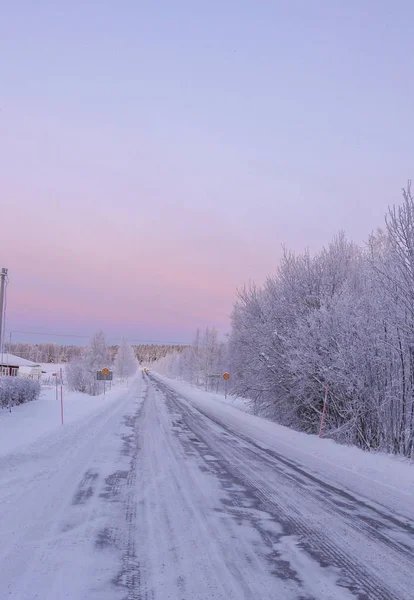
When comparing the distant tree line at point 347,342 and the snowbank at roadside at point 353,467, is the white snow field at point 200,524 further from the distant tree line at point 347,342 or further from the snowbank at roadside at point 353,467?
the distant tree line at point 347,342

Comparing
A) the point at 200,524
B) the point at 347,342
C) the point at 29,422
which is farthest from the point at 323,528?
the point at 29,422

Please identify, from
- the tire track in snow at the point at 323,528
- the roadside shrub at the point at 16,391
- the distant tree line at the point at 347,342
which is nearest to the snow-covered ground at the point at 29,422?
the roadside shrub at the point at 16,391

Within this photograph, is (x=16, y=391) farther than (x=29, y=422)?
Yes

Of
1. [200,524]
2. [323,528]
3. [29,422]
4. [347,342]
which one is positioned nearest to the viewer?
[200,524]

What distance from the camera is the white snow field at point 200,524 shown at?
4242 millimetres

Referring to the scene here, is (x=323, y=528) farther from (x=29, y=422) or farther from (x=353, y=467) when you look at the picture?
(x=29, y=422)

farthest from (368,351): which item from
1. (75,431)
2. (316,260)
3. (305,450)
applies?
(75,431)

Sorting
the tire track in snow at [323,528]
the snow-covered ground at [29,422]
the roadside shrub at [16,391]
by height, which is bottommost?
the snow-covered ground at [29,422]

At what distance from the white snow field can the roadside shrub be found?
7458 mm

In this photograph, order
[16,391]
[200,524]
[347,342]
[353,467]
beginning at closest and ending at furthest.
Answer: [200,524] → [353,467] → [347,342] → [16,391]

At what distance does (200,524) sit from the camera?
594 cm

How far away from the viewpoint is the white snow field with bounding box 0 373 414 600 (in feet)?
13.9

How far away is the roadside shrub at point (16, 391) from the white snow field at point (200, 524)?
24.5 ft

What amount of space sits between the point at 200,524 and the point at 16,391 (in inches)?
645
